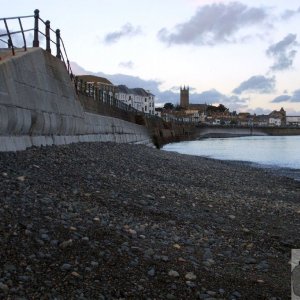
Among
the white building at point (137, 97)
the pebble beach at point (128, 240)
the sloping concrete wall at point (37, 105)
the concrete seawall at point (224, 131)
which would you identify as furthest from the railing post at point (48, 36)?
the white building at point (137, 97)

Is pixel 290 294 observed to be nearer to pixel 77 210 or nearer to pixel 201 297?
pixel 201 297

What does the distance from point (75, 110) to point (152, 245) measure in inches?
598

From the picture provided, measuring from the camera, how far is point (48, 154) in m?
13.1

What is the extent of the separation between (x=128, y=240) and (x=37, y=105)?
9.69 metres

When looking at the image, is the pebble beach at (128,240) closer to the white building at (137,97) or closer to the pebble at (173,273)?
the pebble at (173,273)

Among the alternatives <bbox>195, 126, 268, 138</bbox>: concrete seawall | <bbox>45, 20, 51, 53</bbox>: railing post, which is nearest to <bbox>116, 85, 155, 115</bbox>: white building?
<bbox>195, 126, 268, 138</bbox>: concrete seawall

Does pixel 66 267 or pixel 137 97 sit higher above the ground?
pixel 137 97

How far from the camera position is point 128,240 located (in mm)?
6301

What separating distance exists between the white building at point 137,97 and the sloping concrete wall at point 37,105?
473ft

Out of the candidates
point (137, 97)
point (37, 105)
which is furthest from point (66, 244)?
point (137, 97)

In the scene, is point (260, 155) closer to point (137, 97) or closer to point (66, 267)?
point (66, 267)

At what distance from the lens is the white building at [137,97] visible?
17275 centimetres

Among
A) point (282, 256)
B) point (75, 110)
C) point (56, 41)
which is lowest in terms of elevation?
point (282, 256)

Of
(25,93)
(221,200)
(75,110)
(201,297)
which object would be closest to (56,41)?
(75,110)
